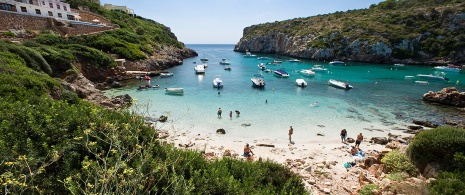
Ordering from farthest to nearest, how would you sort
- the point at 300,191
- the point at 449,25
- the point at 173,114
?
the point at 449,25 → the point at 173,114 → the point at 300,191

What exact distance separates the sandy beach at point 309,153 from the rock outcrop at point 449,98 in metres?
15.6

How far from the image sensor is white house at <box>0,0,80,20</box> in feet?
139

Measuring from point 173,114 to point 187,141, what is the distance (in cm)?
805

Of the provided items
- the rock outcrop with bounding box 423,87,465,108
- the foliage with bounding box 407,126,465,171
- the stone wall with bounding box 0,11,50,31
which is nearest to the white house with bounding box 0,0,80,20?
the stone wall with bounding box 0,11,50,31

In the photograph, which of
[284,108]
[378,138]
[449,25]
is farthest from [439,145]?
[449,25]

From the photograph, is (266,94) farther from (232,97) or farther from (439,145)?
(439,145)

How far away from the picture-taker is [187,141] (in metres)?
18.3

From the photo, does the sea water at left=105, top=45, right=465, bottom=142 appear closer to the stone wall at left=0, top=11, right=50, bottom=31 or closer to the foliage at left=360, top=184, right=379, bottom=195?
the foliage at left=360, top=184, right=379, bottom=195

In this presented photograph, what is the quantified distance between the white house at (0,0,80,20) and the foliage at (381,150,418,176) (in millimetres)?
60782

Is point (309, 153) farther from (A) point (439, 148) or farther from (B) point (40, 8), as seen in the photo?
(B) point (40, 8)

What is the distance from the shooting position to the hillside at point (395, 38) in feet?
236

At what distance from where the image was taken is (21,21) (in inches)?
1694

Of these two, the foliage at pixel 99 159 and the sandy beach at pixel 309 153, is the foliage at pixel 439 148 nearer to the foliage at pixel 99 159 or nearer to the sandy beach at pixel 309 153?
the sandy beach at pixel 309 153

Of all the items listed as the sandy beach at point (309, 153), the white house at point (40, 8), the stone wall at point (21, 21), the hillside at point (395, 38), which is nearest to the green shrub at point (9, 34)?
the stone wall at point (21, 21)
